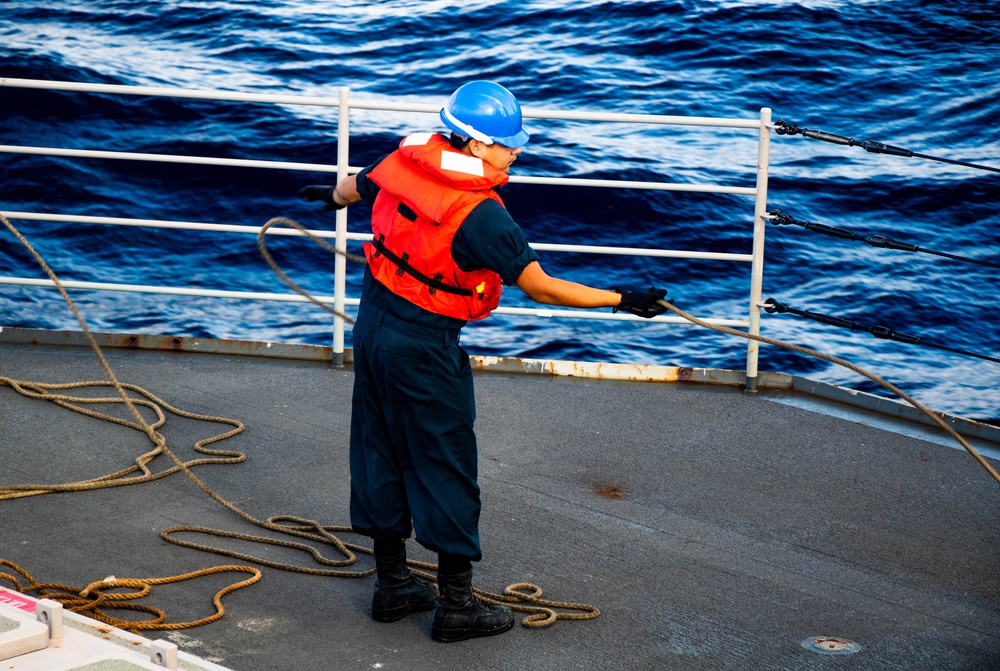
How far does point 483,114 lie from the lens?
280cm

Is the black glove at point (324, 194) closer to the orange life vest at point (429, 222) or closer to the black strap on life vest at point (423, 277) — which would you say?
the orange life vest at point (429, 222)

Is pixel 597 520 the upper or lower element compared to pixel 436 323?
lower

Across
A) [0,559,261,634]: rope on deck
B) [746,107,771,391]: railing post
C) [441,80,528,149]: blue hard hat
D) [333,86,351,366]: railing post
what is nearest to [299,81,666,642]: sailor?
[441,80,528,149]: blue hard hat

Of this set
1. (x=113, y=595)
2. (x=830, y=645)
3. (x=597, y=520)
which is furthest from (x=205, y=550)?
(x=830, y=645)

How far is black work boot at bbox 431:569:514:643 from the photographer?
9.70ft

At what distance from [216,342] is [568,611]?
2.66 metres

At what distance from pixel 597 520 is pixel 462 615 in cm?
83

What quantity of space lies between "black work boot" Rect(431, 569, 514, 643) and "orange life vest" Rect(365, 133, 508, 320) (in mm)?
684

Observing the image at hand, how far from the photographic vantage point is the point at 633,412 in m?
4.66

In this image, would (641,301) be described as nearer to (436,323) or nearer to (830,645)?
(436,323)

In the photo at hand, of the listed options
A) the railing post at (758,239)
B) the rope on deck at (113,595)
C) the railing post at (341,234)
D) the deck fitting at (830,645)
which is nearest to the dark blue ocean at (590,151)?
the railing post at (758,239)

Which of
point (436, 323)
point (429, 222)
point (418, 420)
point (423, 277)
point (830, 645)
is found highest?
point (429, 222)

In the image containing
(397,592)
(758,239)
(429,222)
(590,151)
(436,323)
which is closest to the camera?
(429,222)

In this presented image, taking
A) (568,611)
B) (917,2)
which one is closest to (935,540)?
(568,611)
